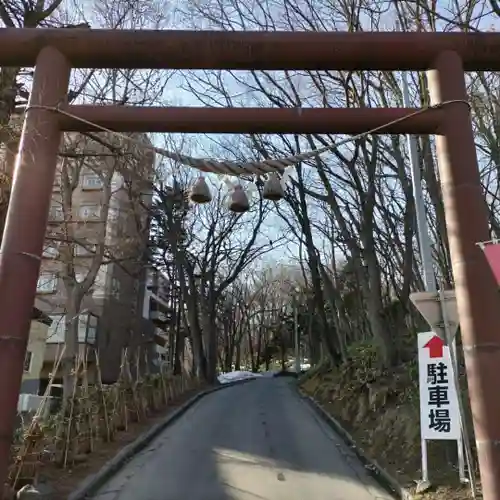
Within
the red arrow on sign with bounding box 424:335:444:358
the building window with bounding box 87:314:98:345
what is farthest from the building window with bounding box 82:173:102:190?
the red arrow on sign with bounding box 424:335:444:358

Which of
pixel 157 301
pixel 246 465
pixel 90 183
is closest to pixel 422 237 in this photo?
pixel 246 465

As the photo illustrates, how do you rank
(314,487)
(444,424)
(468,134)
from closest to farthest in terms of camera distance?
(468,134), (444,424), (314,487)

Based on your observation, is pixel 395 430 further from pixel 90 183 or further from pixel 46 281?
pixel 90 183

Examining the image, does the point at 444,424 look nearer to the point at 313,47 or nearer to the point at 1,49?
the point at 313,47

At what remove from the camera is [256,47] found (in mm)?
4992

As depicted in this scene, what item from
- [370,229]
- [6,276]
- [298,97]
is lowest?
[6,276]

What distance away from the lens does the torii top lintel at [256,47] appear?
4957 mm

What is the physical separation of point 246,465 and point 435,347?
4741mm

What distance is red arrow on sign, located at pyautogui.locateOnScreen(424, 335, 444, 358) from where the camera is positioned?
347 inches

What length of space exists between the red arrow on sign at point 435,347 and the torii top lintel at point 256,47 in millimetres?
4973

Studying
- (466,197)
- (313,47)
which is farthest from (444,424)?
(313,47)

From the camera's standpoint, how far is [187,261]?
30688mm

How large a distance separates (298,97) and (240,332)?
3989 centimetres

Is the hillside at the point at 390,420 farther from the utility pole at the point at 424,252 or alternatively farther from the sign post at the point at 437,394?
the sign post at the point at 437,394
